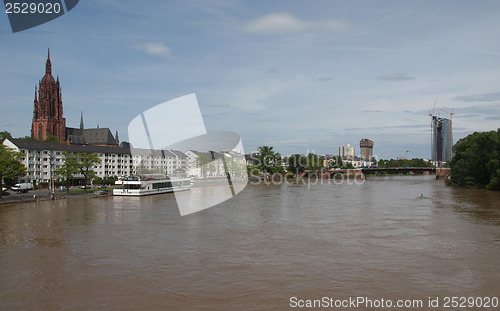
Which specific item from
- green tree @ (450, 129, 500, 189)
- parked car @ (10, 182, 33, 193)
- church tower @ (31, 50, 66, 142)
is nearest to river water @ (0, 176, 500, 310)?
green tree @ (450, 129, 500, 189)

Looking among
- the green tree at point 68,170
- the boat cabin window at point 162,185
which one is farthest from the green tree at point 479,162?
the green tree at point 68,170

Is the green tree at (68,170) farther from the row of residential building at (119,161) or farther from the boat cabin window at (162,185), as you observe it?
the boat cabin window at (162,185)

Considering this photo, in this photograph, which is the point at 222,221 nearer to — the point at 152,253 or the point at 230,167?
the point at 152,253

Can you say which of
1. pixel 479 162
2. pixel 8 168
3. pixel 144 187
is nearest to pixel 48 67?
pixel 144 187

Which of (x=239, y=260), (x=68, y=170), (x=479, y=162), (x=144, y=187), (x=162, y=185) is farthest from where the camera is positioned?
(x=479, y=162)

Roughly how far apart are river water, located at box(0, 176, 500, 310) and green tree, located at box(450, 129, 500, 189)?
3243cm

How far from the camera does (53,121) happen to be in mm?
139125

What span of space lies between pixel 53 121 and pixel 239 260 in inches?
5443

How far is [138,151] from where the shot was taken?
4897 inches

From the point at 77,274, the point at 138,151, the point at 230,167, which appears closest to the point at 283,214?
the point at 77,274

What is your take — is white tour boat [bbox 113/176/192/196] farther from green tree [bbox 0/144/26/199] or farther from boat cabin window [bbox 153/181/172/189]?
green tree [bbox 0/144/26/199]

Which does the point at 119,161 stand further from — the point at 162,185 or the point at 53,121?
the point at 162,185

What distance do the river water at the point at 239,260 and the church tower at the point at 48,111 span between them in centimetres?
11527

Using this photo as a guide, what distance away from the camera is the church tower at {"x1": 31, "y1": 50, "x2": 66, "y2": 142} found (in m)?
137
